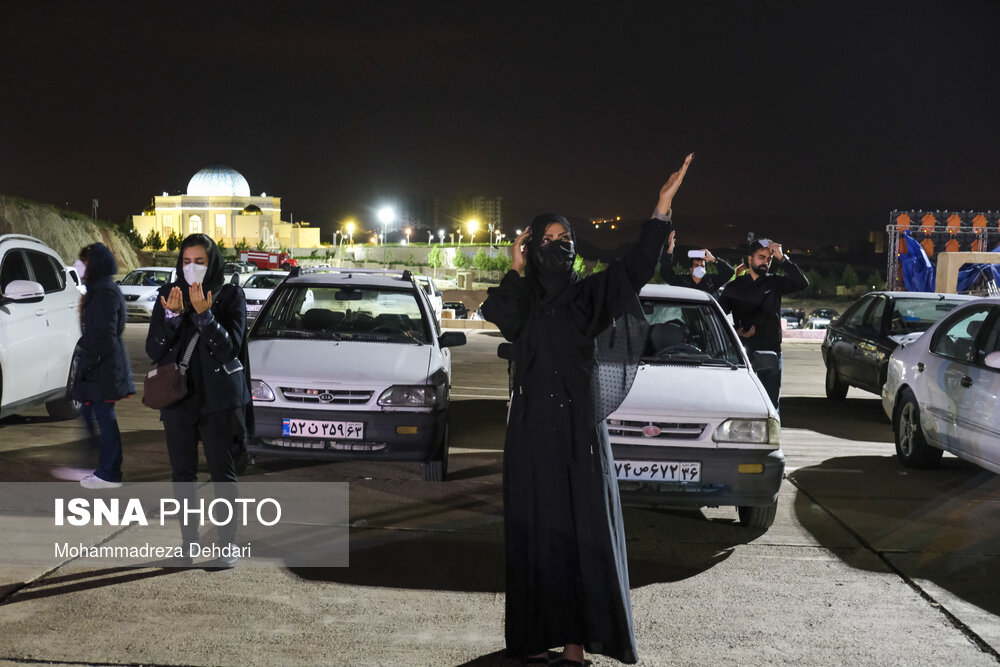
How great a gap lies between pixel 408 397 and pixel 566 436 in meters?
3.41

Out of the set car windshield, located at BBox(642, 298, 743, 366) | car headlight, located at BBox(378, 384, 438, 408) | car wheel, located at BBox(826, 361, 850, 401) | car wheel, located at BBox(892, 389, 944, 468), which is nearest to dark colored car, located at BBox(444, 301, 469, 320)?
car wheel, located at BBox(826, 361, 850, 401)

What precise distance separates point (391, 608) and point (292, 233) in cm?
13984

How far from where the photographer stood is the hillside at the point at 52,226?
2104 inches

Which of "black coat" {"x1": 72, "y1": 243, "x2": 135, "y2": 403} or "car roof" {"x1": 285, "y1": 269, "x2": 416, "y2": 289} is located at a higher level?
"car roof" {"x1": 285, "y1": 269, "x2": 416, "y2": 289}

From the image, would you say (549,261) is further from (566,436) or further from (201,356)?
(201,356)

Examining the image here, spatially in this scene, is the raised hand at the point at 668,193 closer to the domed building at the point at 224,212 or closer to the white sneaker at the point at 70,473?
the white sneaker at the point at 70,473

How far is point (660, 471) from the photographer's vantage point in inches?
238

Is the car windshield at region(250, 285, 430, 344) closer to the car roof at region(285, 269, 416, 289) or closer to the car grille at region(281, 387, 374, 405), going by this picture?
the car roof at region(285, 269, 416, 289)

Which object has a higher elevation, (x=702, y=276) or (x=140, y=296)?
(x=702, y=276)

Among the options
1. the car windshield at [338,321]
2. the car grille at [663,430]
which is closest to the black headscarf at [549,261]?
the car grille at [663,430]

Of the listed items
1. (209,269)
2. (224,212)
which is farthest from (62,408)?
(224,212)

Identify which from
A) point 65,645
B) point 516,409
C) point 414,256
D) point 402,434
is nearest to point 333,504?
point 402,434

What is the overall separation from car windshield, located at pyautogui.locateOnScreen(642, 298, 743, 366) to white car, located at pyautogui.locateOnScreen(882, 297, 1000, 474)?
1692mm

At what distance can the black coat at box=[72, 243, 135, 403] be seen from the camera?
672 centimetres
